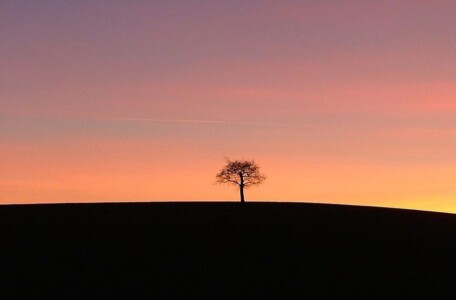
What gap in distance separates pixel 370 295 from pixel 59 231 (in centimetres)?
1887

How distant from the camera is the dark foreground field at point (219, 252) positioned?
29.7 meters

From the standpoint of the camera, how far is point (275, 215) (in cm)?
4831

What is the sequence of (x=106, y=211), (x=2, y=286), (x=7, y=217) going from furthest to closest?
(x=106, y=211)
(x=7, y=217)
(x=2, y=286)

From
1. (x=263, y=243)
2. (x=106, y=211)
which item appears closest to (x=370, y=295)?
(x=263, y=243)

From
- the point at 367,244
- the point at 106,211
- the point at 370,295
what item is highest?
the point at 106,211

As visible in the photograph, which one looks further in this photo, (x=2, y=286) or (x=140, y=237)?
(x=140, y=237)

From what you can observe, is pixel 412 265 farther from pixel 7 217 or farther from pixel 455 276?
pixel 7 217

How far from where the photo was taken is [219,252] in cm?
3612

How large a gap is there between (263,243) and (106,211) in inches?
547

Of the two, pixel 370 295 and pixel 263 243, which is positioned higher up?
pixel 263 243

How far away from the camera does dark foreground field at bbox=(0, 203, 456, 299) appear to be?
29.7 m

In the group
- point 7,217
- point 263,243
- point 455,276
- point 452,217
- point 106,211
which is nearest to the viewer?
point 455,276

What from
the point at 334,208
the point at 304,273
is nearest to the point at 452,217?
the point at 334,208

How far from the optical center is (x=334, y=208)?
54.9m
